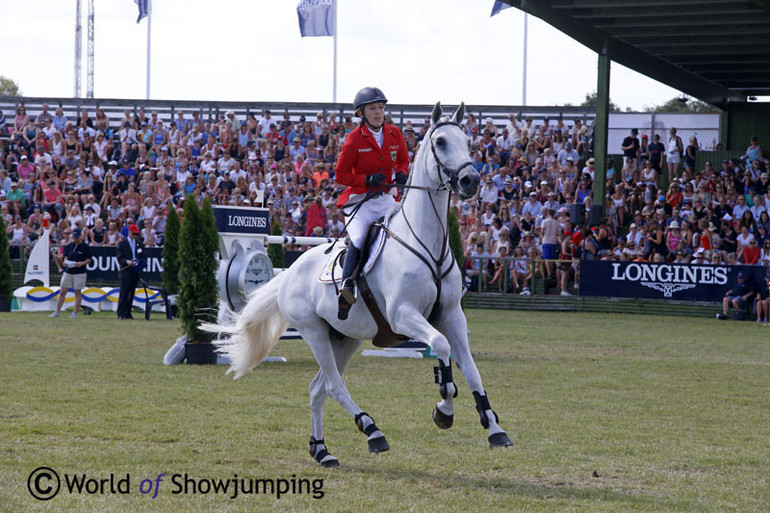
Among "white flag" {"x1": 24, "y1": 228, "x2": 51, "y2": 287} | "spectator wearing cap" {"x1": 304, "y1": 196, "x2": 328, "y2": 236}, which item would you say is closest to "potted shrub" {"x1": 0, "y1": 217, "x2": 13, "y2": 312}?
"white flag" {"x1": 24, "y1": 228, "x2": 51, "y2": 287}

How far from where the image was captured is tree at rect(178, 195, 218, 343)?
1352 cm

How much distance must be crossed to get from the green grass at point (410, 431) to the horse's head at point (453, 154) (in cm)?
195

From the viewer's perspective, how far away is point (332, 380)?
7.43 meters

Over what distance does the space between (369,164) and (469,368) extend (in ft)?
6.57

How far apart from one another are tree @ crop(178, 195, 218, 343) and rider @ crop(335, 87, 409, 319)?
601 cm

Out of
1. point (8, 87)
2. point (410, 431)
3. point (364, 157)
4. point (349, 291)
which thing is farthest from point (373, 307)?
point (8, 87)

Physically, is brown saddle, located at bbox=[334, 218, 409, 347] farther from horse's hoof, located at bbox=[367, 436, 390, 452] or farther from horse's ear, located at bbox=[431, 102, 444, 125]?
horse's ear, located at bbox=[431, 102, 444, 125]

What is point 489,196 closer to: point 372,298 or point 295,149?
point 295,149

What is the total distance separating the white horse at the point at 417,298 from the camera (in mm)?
6488

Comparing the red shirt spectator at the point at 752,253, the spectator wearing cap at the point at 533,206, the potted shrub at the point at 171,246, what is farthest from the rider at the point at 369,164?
the spectator wearing cap at the point at 533,206

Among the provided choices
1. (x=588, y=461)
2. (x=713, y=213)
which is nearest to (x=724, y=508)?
(x=588, y=461)

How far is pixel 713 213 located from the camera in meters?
24.0

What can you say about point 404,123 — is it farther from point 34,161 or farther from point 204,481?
point 204,481

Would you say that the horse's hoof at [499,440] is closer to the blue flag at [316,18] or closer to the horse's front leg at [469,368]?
the horse's front leg at [469,368]
